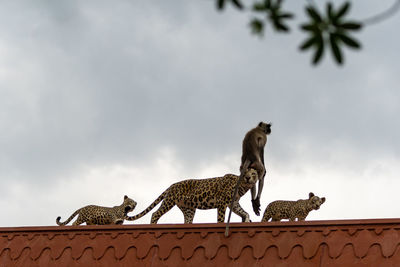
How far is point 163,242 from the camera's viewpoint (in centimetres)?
814

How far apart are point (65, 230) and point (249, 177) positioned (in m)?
2.50

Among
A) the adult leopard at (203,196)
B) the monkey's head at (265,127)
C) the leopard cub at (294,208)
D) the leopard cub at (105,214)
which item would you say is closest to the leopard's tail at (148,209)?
the adult leopard at (203,196)

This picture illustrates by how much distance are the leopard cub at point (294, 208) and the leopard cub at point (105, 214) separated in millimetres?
2231

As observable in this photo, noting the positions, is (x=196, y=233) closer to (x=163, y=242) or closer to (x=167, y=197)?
(x=163, y=242)

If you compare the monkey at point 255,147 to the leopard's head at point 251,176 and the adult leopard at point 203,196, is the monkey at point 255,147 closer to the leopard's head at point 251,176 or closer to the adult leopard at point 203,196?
the leopard's head at point 251,176

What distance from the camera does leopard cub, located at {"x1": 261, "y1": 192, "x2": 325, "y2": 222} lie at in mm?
10297

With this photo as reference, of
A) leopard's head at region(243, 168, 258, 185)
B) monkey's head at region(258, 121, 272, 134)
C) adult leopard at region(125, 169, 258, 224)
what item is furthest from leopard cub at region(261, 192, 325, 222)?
monkey's head at region(258, 121, 272, 134)

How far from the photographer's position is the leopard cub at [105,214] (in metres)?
10.7

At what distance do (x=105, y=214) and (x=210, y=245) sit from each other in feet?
10.7

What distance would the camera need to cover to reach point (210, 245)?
7871mm

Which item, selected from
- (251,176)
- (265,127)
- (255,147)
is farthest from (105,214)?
(265,127)

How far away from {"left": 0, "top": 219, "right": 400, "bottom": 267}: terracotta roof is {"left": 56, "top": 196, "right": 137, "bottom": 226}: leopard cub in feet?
5.43

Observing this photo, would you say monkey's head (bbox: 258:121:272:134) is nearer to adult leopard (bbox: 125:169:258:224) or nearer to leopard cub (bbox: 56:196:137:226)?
adult leopard (bbox: 125:169:258:224)

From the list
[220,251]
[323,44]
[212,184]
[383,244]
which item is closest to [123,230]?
[220,251]
